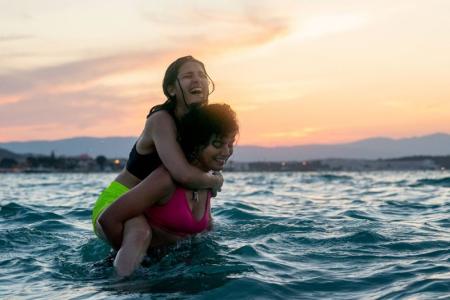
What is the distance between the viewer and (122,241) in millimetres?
6855

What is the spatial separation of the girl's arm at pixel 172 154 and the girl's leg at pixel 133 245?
2.23ft

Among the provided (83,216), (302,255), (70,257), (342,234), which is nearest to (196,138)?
(302,255)

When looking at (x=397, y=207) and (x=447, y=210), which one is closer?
(x=447, y=210)

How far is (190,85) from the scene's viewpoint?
23.3 ft

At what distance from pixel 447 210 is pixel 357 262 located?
6.85m

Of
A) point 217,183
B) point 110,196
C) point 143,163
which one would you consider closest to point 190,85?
point 143,163

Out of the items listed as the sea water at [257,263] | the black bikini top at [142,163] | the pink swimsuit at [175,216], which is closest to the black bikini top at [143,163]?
the black bikini top at [142,163]

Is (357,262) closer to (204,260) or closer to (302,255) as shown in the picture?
(302,255)

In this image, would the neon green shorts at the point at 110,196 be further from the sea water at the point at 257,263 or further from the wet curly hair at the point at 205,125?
the wet curly hair at the point at 205,125

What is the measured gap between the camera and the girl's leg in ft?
21.0

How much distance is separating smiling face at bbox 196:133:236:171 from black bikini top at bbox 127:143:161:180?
1.87 ft

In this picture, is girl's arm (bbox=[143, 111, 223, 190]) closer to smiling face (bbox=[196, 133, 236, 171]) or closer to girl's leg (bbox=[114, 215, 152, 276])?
smiling face (bbox=[196, 133, 236, 171])

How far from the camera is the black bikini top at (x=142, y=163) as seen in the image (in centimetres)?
725

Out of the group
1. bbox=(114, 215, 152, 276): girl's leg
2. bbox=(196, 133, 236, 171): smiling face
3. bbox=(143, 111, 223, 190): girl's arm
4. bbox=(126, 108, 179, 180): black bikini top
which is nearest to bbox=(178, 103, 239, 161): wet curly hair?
bbox=(196, 133, 236, 171): smiling face
